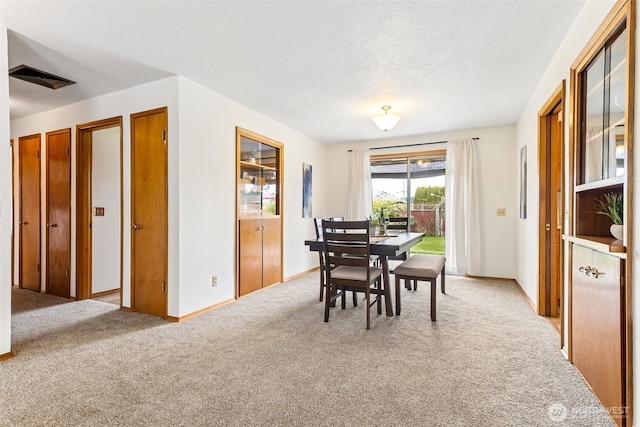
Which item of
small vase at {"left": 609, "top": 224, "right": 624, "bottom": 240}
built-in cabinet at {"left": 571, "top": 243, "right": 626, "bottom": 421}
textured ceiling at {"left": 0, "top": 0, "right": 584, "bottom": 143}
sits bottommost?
built-in cabinet at {"left": 571, "top": 243, "right": 626, "bottom": 421}

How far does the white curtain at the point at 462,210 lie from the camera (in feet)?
16.5

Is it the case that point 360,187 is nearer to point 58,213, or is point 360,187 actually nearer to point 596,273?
point 596,273

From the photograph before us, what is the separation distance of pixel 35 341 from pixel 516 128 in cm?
627

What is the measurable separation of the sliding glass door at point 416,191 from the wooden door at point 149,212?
11.5ft

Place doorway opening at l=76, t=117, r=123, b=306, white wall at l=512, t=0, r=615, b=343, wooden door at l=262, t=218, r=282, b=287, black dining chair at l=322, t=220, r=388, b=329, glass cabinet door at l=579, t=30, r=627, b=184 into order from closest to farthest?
glass cabinet door at l=579, t=30, r=627, b=184 < white wall at l=512, t=0, r=615, b=343 < black dining chair at l=322, t=220, r=388, b=329 < doorway opening at l=76, t=117, r=123, b=306 < wooden door at l=262, t=218, r=282, b=287

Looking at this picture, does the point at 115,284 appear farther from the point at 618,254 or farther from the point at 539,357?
the point at 618,254

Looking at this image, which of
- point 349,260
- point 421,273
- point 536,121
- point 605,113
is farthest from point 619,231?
point 536,121

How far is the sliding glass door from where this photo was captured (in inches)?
220

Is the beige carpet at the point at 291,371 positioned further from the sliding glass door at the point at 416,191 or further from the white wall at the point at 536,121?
the sliding glass door at the point at 416,191

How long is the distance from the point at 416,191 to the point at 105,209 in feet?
16.1

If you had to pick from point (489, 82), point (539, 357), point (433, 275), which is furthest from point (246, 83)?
point (539, 357)

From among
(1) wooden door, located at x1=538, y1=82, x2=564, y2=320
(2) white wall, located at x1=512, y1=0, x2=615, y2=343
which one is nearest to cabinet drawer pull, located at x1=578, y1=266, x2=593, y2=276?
(2) white wall, located at x1=512, y1=0, x2=615, y2=343

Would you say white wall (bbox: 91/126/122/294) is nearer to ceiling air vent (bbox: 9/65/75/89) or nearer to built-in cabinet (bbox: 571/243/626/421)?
ceiling air vent (bbox: 9/65/75/89)

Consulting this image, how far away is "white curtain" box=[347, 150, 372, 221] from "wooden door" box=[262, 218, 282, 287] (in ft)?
5.54
